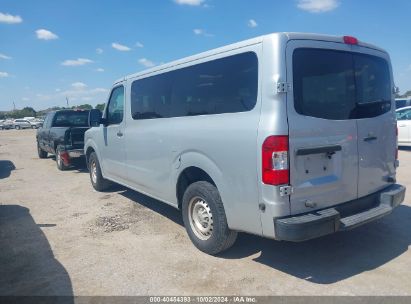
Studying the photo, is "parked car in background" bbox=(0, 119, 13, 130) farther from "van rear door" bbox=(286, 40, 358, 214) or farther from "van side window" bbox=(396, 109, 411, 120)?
"van rear door" bbox=(286, 40, 358, 214)

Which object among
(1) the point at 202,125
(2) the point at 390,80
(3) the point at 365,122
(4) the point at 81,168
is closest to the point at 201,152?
(1) the point at 202,125

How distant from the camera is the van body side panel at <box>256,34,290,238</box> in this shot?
3.31 metres

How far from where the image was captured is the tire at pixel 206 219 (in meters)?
4.03

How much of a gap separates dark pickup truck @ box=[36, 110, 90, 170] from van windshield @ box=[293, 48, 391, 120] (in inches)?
344

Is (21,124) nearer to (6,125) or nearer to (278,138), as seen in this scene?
(6,125)

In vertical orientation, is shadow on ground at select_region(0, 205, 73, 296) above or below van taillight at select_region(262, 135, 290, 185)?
below

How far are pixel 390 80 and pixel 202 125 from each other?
2529 mm

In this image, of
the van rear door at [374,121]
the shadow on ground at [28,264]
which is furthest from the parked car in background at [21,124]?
the van rear door at [374,121]

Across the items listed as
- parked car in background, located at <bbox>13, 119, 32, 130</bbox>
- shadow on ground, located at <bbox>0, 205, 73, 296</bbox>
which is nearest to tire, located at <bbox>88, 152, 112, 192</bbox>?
shadow on ground, located at <bbox>0, 205, 73, 296</bbox>

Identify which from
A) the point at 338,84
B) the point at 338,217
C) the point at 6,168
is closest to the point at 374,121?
the point at 338,84

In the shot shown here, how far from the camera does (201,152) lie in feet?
13.7

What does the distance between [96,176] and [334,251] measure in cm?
540

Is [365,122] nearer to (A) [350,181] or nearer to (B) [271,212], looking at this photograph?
(A) [350,181]

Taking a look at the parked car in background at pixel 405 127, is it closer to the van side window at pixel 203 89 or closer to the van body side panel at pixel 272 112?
the van side window at pixel 203 89
